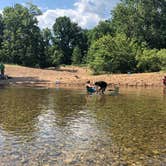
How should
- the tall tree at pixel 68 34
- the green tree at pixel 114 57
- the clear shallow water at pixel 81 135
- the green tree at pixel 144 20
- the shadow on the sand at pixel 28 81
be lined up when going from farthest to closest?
the tall tree at pixel 68 34
the green tree at pixel 144 20
the green tree at pixel 114 57
the shadow on the sand at pixel 28 81
the clear shallow water at pixel 81 135

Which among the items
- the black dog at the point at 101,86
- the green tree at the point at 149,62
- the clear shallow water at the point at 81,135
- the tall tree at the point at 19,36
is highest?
the tall tree at the point at 19,36

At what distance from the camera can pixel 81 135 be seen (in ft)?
46.8

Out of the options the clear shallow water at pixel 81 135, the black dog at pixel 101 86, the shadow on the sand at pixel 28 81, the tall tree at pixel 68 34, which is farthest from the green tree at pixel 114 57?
the tall tree at pixel 68 34

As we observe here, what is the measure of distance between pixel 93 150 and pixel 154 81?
33.5 m

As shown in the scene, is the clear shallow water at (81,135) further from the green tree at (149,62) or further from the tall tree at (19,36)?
the tall tree at (19,36)

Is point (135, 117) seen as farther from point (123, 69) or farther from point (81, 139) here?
point (123, 69)

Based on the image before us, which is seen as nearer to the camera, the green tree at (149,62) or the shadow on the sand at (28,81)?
the shadow on the sand at (28,81)

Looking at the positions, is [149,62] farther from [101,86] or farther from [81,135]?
[81,135]

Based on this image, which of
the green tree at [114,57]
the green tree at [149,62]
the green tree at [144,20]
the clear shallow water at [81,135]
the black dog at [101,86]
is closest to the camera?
the clear shallow water at [81,135]

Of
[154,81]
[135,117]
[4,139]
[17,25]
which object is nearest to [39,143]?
[4,139]

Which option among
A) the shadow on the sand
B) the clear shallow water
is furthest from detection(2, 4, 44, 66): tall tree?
the clear shallow water

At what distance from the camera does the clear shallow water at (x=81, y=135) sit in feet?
36.3

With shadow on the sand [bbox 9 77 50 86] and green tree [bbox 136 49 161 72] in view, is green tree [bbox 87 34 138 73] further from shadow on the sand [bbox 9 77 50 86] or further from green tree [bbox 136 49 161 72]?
shadow on the sand [bbox 9 77 50 86]

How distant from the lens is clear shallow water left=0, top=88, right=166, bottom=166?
11.1 meters
